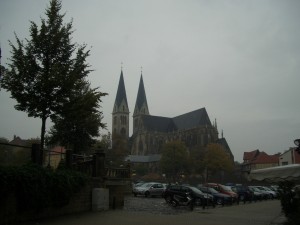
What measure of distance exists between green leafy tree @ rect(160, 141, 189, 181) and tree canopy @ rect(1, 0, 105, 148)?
257ft

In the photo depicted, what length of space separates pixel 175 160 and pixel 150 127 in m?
49.6

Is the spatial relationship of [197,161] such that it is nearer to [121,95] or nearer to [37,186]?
[121,95]

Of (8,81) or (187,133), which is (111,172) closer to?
(8,81)

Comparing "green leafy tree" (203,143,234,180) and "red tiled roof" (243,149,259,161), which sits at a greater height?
"red tiled roof" (243,149,259,161)

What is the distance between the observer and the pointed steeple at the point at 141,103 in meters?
153

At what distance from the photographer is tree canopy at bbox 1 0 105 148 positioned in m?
22.8

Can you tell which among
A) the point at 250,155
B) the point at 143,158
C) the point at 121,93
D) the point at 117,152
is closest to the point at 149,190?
the point at 117,152

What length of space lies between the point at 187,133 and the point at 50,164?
11781 cm

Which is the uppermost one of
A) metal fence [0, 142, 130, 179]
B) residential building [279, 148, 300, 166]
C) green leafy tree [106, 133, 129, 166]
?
green leafy tree [106, 133, 129, 166]

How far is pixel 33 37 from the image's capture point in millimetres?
23656

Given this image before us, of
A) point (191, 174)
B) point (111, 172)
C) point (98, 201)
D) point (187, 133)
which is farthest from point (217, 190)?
point (187, 133)

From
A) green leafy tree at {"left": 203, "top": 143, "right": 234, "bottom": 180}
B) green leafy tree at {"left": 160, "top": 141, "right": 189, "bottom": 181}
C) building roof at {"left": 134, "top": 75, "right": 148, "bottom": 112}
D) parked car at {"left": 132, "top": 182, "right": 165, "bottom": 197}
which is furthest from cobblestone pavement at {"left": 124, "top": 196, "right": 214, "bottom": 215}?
building roof at {"left": 134, "top": 75, "right": 148, "bottom": 112}

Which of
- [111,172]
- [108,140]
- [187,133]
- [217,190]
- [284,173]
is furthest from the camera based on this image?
[187,133]

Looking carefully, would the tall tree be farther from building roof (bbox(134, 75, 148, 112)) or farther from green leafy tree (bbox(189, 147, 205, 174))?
building roof (bbox(134, 75, 148, 112))
